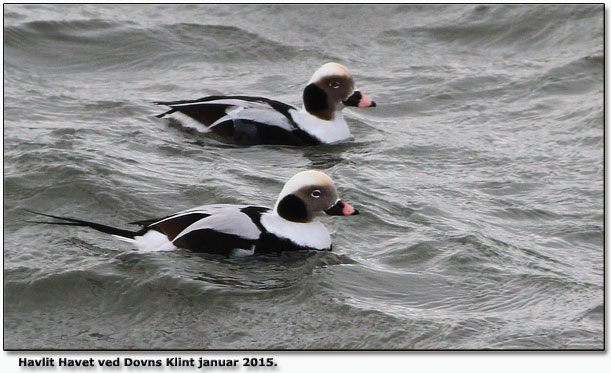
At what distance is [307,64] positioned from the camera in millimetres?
12281

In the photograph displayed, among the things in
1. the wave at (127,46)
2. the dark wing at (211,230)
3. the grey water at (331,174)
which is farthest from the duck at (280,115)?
the dark wing at (211,230)

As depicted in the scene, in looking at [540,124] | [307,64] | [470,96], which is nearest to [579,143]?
[540,124]

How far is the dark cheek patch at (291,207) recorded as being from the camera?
707 cm

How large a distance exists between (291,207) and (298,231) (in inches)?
6.3

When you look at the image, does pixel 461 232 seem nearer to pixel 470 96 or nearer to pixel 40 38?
pixel 470 96

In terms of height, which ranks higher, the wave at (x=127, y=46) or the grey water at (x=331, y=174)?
the wave at (x=127, y=46)

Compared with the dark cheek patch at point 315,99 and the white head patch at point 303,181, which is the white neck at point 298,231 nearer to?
the white head patch at point 303,181

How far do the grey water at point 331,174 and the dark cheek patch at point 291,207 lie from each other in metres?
0.28

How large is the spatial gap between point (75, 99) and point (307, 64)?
9.68 ft

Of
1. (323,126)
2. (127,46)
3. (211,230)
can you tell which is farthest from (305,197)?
(127,46)

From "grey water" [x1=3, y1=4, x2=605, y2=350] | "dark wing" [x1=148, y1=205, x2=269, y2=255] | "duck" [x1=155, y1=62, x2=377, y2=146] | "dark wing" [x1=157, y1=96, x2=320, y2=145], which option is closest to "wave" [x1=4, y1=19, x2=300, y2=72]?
"grey water" [x1=3, y1=4, x2=605, y2=350]

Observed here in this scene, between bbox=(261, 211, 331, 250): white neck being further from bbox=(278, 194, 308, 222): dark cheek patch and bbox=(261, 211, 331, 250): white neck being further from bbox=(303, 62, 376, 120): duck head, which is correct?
bbox=(303, 62, 376, 120): duck head

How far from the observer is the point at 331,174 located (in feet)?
29.9

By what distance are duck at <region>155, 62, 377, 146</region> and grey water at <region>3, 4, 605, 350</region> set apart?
155 mm
